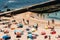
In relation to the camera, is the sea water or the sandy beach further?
the sea water

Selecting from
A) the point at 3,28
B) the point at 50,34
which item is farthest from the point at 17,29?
the point at 50,34

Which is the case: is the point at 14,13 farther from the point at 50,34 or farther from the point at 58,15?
the point at 50,34

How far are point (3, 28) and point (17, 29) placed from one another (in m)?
1.74

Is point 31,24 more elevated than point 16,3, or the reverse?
point 16,3

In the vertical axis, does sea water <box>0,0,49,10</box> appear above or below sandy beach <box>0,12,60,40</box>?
above

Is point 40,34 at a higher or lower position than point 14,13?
lower

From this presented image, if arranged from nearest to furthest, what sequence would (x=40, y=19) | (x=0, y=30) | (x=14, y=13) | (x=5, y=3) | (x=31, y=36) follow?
1. (x=31, y=36)
2. (x=0, y=30)
3. (x=40, y=19)
4. (x=14, y=13)
5. (x=5, y=3)

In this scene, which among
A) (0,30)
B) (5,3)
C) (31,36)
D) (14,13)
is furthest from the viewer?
(5,3)

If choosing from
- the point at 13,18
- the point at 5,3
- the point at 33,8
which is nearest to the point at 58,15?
the point at 33,8

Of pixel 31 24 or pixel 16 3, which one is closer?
pixel 31 24

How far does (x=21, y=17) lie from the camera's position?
124 feet

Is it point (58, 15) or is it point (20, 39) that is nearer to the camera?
point (20, 39)

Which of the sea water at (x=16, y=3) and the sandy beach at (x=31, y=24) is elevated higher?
the sea water at (x=16, y=3)

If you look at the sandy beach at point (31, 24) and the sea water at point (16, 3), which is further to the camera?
the sea water at point (16, 3)
